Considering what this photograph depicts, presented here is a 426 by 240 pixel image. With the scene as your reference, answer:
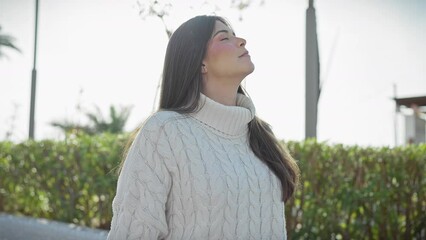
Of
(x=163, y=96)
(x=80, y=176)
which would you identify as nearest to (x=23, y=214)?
(x=80, y=176)

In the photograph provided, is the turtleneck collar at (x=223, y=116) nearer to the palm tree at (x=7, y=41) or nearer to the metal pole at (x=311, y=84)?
the metal pole at (x=311, y=84)

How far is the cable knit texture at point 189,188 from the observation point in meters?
1.96

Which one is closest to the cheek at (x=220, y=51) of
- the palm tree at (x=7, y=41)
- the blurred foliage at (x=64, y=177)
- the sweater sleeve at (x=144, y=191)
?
the sweater sleeve at (x=144, y=191)

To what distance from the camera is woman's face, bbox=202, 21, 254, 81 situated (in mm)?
2174

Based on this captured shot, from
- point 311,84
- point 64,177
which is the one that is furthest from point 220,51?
point 64,177

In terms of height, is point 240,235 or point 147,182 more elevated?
point 147,182

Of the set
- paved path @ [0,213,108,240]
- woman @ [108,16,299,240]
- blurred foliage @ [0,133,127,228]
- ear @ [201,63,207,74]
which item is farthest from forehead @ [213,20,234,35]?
blurred foliage @ [0,133,127,228]

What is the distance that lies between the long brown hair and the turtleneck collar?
0.04 meters

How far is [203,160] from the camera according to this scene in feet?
6.80

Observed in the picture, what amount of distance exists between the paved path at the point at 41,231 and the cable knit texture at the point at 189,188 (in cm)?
473

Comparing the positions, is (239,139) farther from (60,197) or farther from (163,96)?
(60,197)

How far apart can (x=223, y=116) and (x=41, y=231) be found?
5820mm

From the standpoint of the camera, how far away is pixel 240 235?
2.07 meters

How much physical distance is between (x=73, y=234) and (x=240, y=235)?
210 inches
